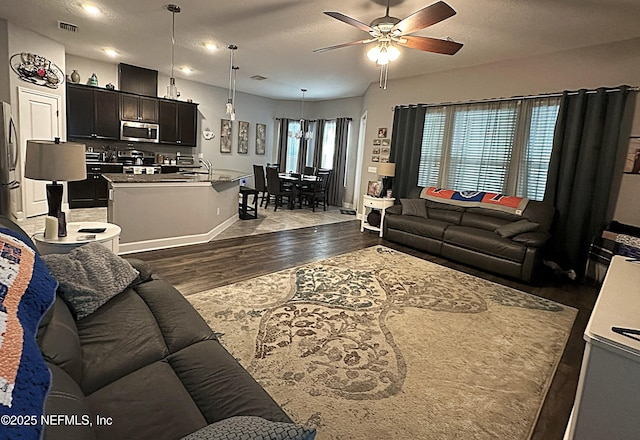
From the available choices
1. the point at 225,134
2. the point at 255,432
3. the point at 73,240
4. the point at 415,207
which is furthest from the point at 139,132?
the point at 255,432

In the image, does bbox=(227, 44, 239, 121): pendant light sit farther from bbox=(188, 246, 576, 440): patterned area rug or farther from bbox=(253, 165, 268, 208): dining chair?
bbox=(188, 246, 576, 440): patterned area rug

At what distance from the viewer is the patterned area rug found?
1873 millimetres

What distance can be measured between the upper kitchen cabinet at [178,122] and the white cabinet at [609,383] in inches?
312

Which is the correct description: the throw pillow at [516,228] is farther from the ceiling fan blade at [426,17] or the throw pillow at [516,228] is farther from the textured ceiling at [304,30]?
the ceiling fan blade at [426,17]

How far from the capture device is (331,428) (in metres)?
1.74

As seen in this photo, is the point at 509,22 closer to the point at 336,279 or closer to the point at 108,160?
the point at 336,279

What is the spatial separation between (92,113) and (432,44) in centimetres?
631

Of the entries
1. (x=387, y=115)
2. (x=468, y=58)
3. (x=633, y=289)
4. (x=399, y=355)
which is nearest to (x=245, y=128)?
(x=387, y=115)

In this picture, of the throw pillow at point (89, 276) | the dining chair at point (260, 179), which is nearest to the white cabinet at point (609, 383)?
the throw pillow at point (89, 276)

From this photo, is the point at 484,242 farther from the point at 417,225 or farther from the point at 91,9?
the point at 91,9

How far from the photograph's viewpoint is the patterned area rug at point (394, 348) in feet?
6.15

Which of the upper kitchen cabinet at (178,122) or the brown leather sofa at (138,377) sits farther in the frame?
the upper kitchen cabinet at (178,122)

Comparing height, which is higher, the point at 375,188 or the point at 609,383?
the point at 375,188

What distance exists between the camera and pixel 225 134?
896cm
